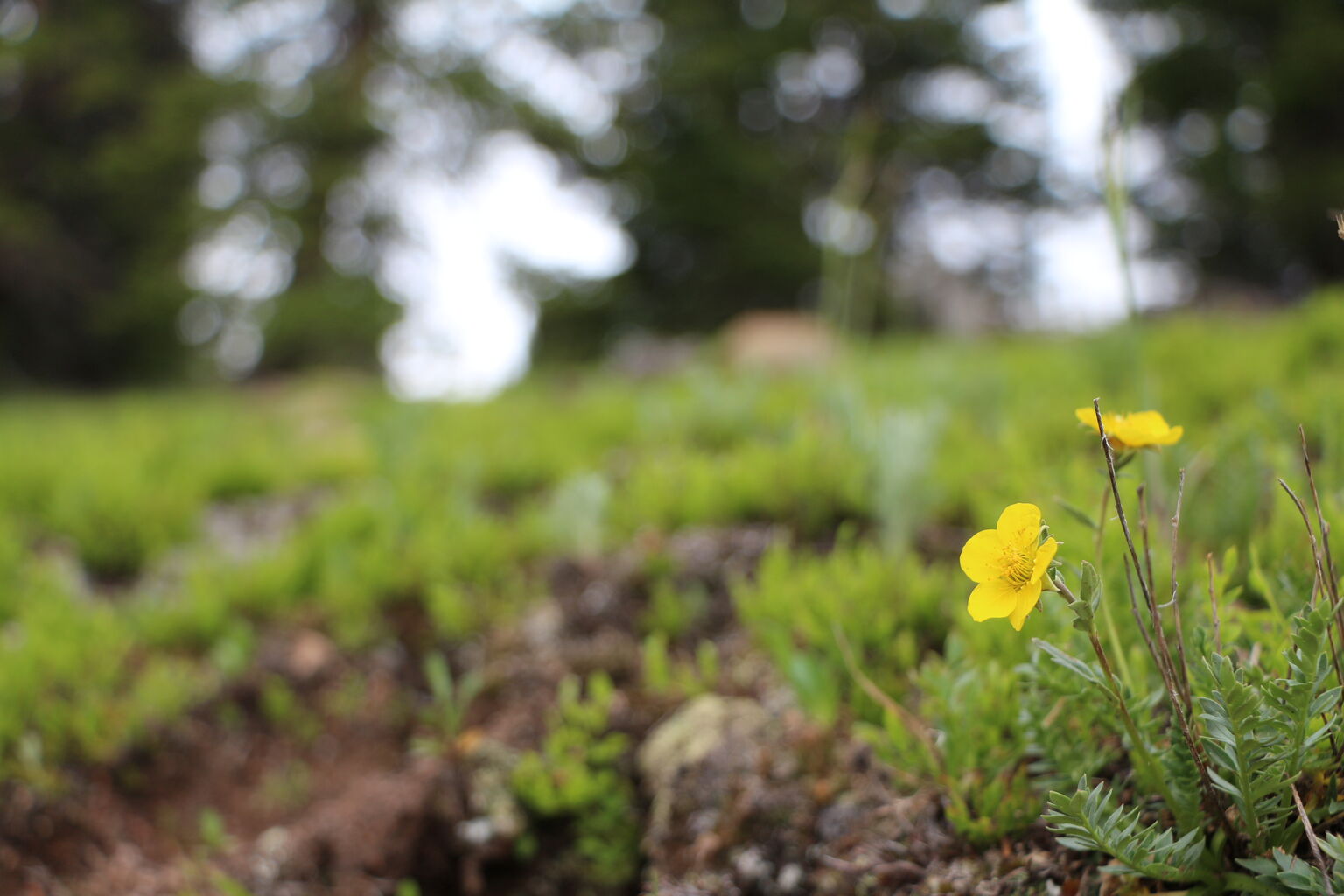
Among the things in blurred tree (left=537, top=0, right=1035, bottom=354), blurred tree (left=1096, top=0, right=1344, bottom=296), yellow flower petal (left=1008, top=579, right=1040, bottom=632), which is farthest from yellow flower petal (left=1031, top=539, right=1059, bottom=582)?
blurred tree (left=1096, top=0, right=1344, bottom=296)

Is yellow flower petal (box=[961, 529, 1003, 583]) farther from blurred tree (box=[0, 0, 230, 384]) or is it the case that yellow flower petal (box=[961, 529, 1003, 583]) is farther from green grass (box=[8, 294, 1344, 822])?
blurred tree (box=[0, 0, 230, 384])

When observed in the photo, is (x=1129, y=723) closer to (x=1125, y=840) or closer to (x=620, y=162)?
(x=1125, y=840)

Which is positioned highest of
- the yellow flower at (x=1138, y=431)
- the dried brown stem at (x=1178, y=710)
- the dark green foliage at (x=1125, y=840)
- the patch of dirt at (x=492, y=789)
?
the yellow flower at (x=1138, y=431)

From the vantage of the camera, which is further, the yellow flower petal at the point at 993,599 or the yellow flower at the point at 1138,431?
the yellow flower at the point at 1138,431

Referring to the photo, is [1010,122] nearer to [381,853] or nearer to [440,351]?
[440,351]

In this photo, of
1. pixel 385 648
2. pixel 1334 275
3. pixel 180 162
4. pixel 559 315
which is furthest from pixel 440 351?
pixel 1334 275

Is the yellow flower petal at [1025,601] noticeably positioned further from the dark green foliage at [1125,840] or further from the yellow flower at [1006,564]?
the dark green foliage at [1125,840]

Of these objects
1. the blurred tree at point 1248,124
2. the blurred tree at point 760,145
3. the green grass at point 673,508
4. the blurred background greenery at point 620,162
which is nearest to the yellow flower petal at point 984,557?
the green grass at point 673,508

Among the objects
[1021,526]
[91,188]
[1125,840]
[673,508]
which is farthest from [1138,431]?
[91,188]
